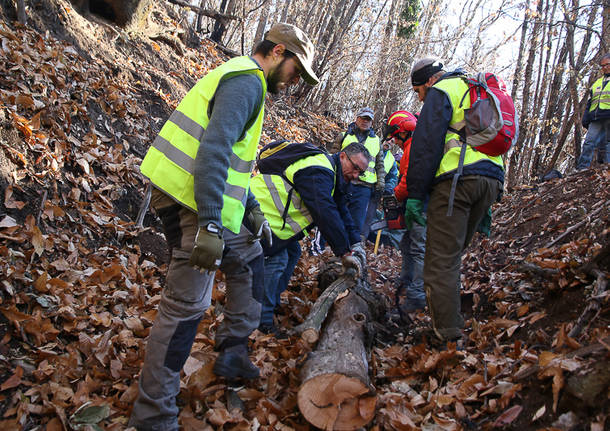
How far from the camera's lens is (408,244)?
510cm

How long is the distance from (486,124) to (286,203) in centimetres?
176

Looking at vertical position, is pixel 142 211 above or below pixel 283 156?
below

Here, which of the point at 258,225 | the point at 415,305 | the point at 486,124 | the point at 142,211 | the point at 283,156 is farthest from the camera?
the point at 415,305

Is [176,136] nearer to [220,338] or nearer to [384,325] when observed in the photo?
[220,338]

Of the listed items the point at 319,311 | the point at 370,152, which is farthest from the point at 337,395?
the point at 370,152

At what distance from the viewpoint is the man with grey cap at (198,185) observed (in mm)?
2027

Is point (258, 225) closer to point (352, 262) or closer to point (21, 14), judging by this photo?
point (352, 262)

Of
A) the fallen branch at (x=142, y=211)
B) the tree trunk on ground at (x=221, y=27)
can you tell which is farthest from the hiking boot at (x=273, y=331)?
the tree trunk on ground at (x=221, y=27)

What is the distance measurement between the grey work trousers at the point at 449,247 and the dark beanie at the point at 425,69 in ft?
3.29

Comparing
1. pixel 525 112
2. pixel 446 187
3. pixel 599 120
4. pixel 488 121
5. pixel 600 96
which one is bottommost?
pixel 446 187

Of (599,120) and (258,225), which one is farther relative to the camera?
(599,120)

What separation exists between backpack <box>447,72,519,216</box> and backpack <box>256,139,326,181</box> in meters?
1.28

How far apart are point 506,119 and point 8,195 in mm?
4057

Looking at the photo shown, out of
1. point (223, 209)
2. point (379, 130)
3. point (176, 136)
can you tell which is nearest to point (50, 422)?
point (223, 209)
